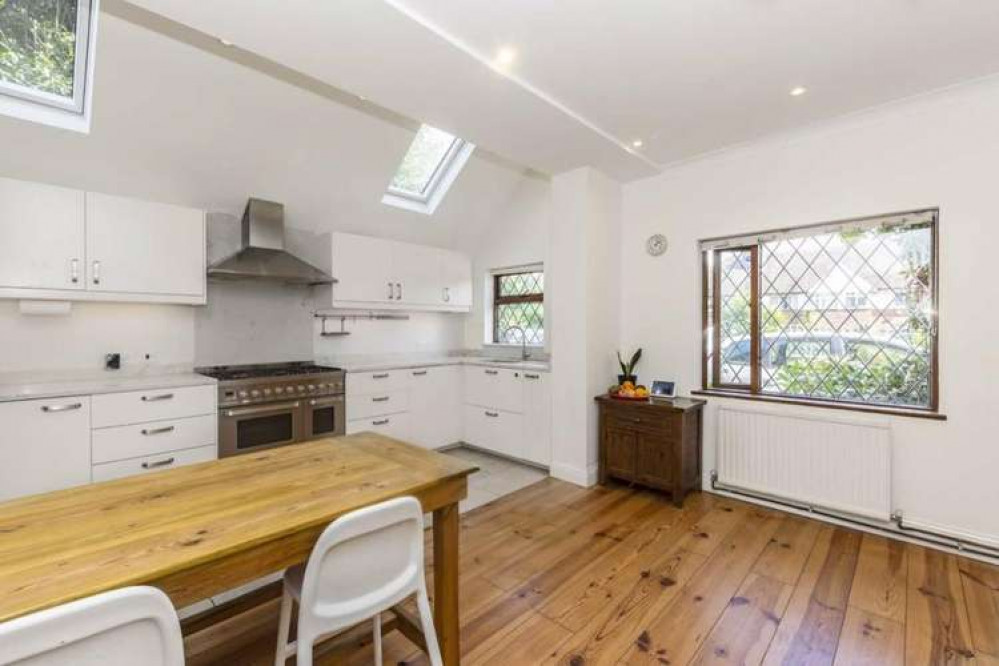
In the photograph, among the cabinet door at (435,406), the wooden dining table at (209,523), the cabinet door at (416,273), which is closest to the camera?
the wooden dining table at (209,523)

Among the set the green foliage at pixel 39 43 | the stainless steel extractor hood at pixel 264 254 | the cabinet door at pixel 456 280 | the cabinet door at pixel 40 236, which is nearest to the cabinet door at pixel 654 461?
the cabinet door at pixel 456 280

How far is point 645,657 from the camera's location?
171 cm

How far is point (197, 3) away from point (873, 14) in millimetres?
2743

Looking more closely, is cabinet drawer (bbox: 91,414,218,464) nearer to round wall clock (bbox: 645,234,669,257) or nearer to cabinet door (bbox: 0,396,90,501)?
cabinet door (bbox: 0,396,90,501)

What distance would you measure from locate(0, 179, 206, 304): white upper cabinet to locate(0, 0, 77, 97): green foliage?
63 centimetres

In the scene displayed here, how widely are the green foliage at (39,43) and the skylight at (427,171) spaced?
213 centimetres

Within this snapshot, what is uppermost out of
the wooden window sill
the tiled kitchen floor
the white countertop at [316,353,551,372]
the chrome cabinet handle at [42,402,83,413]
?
the white countertop at [316,353,551,372]

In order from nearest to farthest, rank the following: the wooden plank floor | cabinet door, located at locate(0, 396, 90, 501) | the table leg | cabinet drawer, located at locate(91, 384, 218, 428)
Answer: the table leg
the wooden plank floor
cabinet door, located at locate(0, 396, 90, 501)
cabinet drawer, located at locate(91, 384, 218, 428)

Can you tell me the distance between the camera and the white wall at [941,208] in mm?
2404

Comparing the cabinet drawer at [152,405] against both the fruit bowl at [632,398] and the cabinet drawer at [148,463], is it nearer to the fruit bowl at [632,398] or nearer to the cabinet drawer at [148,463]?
the cabinet drawer at [148,463]

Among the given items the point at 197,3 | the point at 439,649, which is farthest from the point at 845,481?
the point at 197,3

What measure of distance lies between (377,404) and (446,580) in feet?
7.99

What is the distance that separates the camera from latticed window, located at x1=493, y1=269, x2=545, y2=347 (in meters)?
4.61

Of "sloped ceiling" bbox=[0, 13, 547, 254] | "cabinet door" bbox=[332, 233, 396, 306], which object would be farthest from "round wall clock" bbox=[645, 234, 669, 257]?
"cabinet door" bbox=[332, 233, 396, 306]
